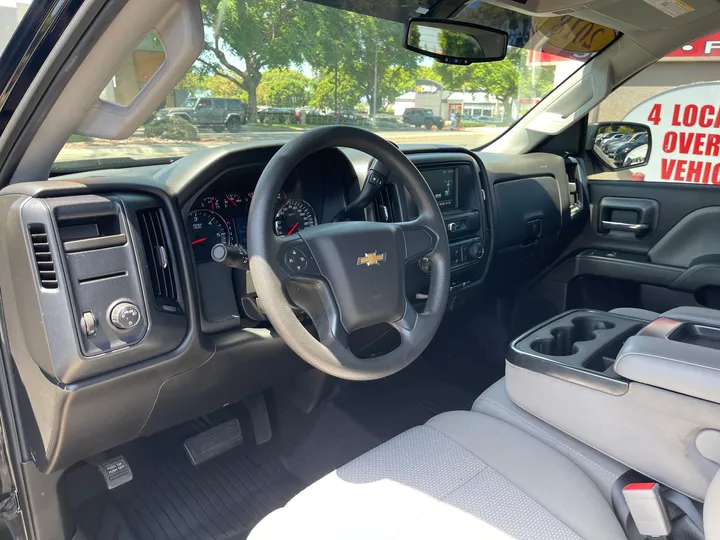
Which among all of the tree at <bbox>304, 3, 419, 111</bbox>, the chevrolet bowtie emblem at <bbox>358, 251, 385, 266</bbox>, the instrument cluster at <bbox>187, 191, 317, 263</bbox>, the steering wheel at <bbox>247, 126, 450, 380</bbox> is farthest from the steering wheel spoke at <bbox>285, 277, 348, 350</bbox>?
the tree at <bbox>304, 3, 419, 111</bbox>

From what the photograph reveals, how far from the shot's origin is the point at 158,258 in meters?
1.47

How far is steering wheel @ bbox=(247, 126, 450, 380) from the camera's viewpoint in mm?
1326

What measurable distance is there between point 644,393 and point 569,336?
0.49 m

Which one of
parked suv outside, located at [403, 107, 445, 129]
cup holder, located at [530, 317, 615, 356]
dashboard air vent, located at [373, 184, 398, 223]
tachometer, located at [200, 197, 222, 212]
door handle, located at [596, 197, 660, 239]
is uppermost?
parked suv outside, located at [403, 107, 445, 129]

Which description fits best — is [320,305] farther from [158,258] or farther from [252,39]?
[252,39]

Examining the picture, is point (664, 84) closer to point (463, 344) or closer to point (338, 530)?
point (463, 344)

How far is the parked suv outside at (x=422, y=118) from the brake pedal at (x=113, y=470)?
4.81 feet

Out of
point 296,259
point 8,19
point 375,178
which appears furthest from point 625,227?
point 8,19

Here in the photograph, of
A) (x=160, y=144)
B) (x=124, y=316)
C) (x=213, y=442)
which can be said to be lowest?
(x=213, y=442)

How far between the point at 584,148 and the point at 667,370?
2.02m

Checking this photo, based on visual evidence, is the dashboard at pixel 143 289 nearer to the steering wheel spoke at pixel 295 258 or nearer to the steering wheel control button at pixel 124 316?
the steering wheel control button at pixel 124 316

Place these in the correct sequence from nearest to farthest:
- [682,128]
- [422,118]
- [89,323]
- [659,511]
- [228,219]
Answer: [659,511], [89,323], [228,219], [422,118], [682,128]

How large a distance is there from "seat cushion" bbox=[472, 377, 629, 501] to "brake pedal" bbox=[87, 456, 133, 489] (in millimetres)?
1037

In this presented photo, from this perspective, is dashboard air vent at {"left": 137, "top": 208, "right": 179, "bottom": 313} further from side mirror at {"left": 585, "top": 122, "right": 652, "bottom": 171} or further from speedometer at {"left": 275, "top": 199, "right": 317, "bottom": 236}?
side mirror at {"left": 585, "top": 122, "right": 652, "bottom": 171}
